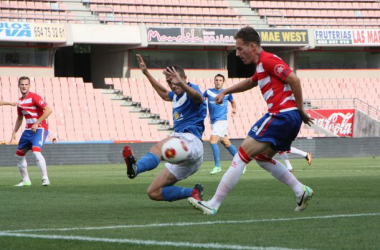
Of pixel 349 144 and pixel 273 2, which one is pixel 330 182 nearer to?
pixel 349 144

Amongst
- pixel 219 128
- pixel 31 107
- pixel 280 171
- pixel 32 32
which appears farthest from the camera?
pixel 32 32

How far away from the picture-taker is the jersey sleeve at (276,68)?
8648mm

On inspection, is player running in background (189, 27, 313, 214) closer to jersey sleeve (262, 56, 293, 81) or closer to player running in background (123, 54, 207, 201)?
jersey sleeve (262, 56, 293, 81)

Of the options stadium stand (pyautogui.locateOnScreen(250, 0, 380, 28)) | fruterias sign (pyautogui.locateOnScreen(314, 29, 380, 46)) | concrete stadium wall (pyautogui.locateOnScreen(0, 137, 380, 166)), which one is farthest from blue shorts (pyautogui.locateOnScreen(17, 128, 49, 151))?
fruterias sign (pyautogui.locateOnScreen(314, 29, 380, 46))

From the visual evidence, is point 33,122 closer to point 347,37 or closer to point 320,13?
point 347,37

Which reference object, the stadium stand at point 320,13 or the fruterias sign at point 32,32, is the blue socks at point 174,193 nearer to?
the fruterias sign at point 32,32

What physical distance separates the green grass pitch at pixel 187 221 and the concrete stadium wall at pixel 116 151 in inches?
621

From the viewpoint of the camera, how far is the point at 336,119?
128ft

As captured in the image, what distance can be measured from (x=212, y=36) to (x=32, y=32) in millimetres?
8606

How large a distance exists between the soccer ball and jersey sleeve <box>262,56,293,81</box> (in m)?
1.31

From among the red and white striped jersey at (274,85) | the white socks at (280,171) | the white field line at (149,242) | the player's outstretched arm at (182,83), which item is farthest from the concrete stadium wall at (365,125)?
the white field line at (149,242)

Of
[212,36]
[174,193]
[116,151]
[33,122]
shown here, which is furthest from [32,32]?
[174,193]

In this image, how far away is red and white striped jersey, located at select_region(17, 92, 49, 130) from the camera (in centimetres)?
1539

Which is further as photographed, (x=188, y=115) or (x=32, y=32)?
(x=32, y=32)
